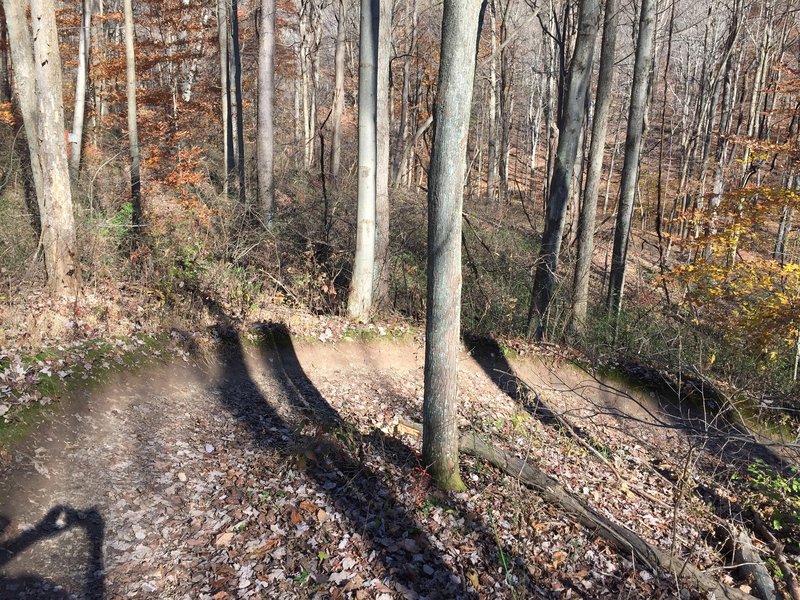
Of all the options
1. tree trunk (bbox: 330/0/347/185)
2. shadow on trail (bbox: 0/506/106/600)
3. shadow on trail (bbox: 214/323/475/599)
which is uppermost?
tree trunk (bbox: 330/0/347/185)

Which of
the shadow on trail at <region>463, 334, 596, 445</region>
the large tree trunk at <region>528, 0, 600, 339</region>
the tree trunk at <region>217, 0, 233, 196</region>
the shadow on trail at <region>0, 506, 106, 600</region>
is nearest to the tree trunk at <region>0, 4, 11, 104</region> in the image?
the tree trunk at <region>217, 0, 233, 196</region>

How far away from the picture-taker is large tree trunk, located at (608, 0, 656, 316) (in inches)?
420

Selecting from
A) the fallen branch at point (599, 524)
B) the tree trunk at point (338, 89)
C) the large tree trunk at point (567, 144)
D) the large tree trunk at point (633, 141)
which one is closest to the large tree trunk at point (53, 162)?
the fallen branch at point (599, 524)

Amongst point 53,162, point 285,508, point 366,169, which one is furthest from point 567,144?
point 53,162

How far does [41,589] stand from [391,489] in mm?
2796

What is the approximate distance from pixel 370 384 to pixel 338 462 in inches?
116

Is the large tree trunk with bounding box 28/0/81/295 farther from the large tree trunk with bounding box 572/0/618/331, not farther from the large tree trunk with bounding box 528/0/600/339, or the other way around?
the large tree trunk with bounding box 572/0/618/331

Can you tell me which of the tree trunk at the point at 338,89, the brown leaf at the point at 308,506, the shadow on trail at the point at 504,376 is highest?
the tree trunk at the point at 338,89

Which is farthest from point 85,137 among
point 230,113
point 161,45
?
point 161,45

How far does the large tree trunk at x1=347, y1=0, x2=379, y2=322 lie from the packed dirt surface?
2.26 metres

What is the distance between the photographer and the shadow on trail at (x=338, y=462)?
420 cm

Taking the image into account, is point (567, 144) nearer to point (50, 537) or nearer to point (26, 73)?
point (26, 73)

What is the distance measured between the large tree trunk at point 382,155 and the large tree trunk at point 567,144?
2.85 meters

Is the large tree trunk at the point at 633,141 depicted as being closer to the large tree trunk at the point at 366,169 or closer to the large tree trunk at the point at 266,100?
the large tree trunk at the point at 366,169
